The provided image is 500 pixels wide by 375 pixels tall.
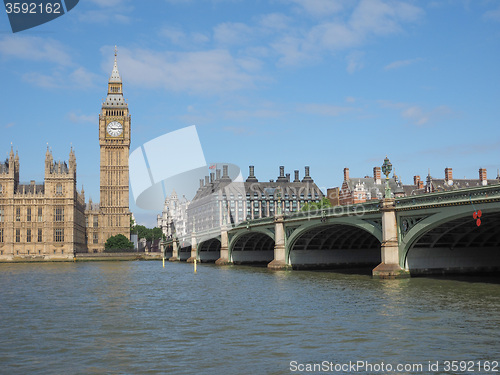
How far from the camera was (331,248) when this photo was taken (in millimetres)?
76375

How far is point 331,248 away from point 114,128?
400 ft

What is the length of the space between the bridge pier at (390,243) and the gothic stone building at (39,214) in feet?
368

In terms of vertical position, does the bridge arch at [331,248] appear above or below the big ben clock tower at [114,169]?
below

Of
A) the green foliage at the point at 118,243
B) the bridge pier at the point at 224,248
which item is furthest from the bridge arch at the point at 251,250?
the green foliage at the point at 118,243

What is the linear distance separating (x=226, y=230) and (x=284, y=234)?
2788 cm

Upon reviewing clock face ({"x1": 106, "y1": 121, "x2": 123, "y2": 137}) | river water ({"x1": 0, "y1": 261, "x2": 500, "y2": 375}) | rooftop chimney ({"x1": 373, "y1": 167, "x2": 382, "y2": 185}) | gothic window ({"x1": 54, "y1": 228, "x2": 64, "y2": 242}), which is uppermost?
clock face ({"x1": 106, "y1": 121, "x2": 123, "y2": 137})

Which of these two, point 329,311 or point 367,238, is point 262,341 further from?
point 367,238

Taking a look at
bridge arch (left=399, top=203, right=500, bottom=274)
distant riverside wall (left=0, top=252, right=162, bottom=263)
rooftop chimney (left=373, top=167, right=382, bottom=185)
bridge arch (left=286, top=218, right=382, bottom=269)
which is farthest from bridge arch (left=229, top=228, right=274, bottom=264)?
distant riverside wall (left=0, top=252, right=162, bottom=263)

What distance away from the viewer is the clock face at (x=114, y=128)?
18150 cm

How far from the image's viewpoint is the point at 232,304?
35562 mm

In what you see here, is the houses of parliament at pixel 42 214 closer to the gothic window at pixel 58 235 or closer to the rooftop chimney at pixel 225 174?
the gothic window at pixel 58 235

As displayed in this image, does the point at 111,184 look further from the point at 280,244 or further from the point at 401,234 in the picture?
the point at 401,234

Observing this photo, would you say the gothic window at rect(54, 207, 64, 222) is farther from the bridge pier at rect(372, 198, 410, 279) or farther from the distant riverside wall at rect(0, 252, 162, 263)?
the bridge pier at rect(372, 198, 410, 279)

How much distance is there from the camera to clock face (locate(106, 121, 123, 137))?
181500 millimetres
